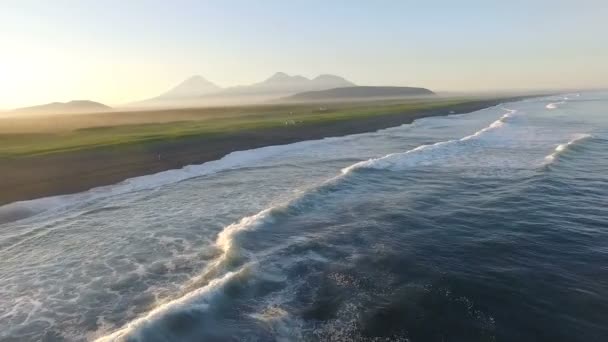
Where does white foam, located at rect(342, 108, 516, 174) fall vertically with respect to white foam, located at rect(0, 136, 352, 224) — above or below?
below

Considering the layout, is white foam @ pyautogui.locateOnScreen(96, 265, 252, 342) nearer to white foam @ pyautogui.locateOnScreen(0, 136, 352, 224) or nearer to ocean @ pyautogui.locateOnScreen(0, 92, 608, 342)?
ocean @ pyautogui.locateOnScreen(0, 92, 608, 342)

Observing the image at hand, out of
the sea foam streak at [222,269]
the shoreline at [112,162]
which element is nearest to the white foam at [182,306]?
the sea foam streak at [222,269]

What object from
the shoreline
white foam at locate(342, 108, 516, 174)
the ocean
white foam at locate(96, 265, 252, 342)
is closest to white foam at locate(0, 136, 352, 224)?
the ocean

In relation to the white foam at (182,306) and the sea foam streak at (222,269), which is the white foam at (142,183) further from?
the white foam at (182,306)

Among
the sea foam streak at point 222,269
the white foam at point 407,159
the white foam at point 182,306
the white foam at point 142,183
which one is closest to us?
the white foam at point 182,306

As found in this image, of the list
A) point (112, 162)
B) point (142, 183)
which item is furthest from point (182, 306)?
point (112, 162)

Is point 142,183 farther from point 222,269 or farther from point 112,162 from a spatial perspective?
point 222,269
